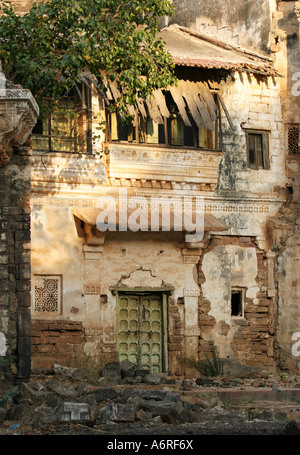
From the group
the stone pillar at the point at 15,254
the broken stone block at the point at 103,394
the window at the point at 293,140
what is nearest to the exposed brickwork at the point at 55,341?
the stone pillar at the point at 15,254

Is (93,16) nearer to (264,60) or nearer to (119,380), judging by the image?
(264,60)

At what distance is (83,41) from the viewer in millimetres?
14898

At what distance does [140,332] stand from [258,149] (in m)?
4.79

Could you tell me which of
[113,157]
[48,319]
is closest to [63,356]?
[48,319]

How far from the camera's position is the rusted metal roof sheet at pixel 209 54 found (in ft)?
56.9

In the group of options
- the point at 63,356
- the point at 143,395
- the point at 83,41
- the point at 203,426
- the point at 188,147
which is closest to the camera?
the point at 203,426

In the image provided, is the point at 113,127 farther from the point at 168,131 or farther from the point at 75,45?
the point at 75,45

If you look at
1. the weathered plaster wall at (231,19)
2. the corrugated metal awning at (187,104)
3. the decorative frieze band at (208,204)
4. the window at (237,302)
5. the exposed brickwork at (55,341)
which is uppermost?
the weathered plaster wall at (231,19)

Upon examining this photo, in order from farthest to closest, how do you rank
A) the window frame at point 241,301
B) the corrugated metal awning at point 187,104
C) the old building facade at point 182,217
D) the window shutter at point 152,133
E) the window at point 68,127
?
the window frame at point 241,301 < the window shutter at point 152,133 < the corrugated metal awning at point 187,104 < the window at point 68,127 < the old building facade at point 182,217

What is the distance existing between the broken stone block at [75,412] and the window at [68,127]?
7157 millimetres

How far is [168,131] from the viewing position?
17.9m

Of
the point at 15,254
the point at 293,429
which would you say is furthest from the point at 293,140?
the point at 293,429

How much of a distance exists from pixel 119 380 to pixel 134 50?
5966mm

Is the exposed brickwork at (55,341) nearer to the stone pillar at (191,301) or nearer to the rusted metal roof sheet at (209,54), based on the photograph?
the stone pillar at (191,301)
